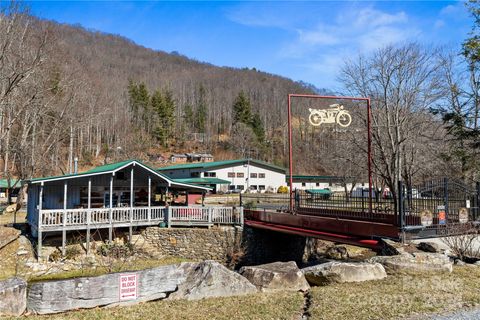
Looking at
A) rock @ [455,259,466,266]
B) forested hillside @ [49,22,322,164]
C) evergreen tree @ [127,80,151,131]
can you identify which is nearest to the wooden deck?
rock @ [455,259,466,266]

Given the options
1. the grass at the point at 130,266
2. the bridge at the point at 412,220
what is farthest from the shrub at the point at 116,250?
the bridge at the point at 412,220

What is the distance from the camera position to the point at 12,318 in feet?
20.0

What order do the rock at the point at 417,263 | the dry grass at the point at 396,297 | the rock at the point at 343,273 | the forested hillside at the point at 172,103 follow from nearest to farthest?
the dry grass at the point at 396,297 < the rock at the point at 343,273 < the rock at the point at 417,263 < the forested hillside at the point at 172,103

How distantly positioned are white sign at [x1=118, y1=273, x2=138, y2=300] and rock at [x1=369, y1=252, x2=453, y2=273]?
5.92 meters

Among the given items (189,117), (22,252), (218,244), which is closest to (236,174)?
(218,244)

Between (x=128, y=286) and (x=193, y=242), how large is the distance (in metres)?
12.5

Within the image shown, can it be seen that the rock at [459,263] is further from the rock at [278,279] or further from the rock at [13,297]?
the rock at [13,297]

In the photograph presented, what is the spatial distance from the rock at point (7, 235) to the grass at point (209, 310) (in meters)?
13.2

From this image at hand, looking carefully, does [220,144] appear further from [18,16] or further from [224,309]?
[224,309]

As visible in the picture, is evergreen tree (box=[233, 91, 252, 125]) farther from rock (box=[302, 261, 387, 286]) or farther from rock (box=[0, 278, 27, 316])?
rock (box=[0, 278, 27, 316])

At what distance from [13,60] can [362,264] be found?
2405 centimetres

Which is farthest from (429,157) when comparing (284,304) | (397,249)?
(284,304)

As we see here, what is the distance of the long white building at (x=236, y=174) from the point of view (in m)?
49.4

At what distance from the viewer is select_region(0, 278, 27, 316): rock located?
627 cm
